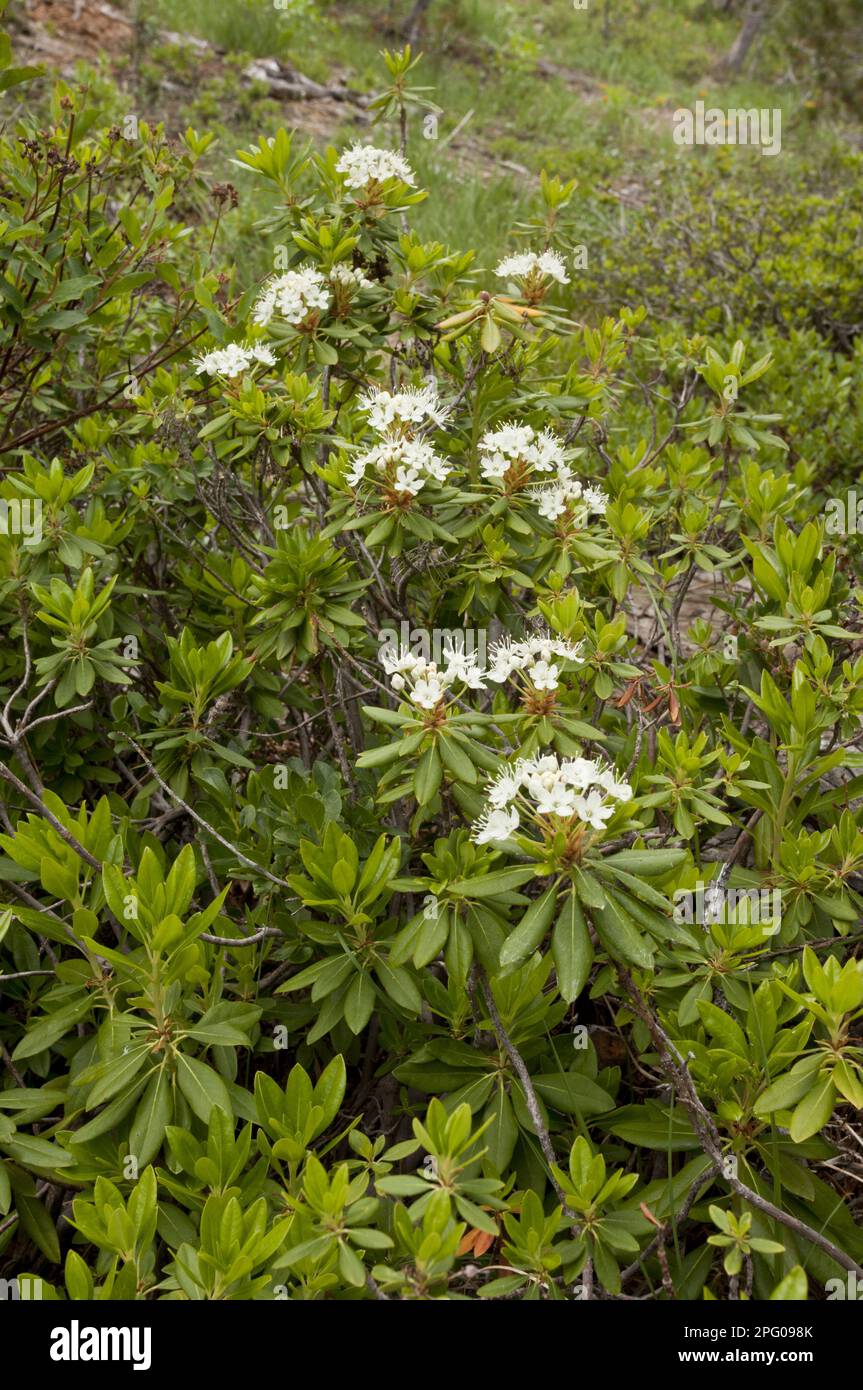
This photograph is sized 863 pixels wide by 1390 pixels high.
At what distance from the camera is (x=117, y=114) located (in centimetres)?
661

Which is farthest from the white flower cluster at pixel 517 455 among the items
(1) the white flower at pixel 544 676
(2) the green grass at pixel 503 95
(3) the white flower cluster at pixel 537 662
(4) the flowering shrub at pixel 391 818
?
(2) the green grass at pixel 503 95

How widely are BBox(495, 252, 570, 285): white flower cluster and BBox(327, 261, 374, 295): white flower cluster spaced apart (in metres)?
0.34

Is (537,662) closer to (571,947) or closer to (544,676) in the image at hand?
(544,676)

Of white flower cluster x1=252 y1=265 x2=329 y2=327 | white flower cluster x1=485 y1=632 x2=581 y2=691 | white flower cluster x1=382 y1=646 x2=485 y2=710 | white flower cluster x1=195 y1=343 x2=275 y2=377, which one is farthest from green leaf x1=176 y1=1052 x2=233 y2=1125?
white flower cluster x1=252 y1=265 x2=329 y2=327

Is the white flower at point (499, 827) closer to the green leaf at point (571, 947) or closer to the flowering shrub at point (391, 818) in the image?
the flowering shrub at point (391, 818)

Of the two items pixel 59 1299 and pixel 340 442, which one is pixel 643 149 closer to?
pixel 340 442

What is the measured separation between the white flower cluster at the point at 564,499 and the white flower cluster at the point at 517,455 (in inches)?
1.9

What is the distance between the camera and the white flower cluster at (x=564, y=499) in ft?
7.36

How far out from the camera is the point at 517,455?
7.22 ft

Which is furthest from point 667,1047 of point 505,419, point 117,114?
point 117,114

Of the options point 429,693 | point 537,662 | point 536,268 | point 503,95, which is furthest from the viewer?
point 503,95

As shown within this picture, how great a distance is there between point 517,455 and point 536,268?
647mm

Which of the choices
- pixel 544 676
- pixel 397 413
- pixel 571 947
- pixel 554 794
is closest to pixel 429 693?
pixel 544 676
